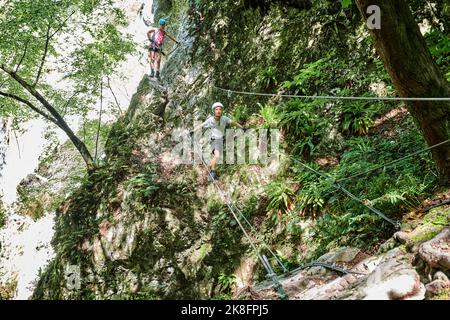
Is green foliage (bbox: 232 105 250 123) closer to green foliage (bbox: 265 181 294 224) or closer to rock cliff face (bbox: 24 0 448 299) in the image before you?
rock cliff face (bbox: 24 0 448 299)

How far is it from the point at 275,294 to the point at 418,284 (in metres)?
1.60

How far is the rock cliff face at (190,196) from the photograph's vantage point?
23.0 feet

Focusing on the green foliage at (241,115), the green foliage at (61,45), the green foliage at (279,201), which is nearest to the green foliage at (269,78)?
the green foliage at (241,115)

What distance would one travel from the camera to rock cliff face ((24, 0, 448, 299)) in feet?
23.0

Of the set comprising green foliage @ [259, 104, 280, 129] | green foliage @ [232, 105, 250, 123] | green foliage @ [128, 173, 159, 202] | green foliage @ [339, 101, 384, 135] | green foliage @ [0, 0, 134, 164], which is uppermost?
green foliage @ [0, 0, 134, 164]

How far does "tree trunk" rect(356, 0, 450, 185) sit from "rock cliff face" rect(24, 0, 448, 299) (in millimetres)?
1566

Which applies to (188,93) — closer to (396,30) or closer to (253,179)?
(253,179)

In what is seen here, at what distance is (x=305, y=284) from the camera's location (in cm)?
378

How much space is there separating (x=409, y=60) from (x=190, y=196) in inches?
244

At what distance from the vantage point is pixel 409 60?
3557mm

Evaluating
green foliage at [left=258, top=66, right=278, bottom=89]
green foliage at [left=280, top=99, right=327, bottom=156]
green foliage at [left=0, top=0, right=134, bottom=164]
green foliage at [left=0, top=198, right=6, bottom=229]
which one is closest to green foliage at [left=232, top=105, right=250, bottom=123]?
green foliage at [left=258, top=66, right=278, bottom=89]

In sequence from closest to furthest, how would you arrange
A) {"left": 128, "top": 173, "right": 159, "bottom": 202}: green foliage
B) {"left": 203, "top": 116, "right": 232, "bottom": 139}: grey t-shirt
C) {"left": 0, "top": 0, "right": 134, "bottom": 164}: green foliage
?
{"left": 203, "top": 116, "right": 232, "bottom": 139}: grey t-shirt < {"left": 128, "top": 173, "right": 159, "bottom": 202}: green foliage < {"left": 0, "top": 0, "right": 134, "bottom": 164}: green foliage

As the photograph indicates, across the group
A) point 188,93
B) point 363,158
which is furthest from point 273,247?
point 188,93

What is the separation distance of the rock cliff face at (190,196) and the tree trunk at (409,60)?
157 centimetres
